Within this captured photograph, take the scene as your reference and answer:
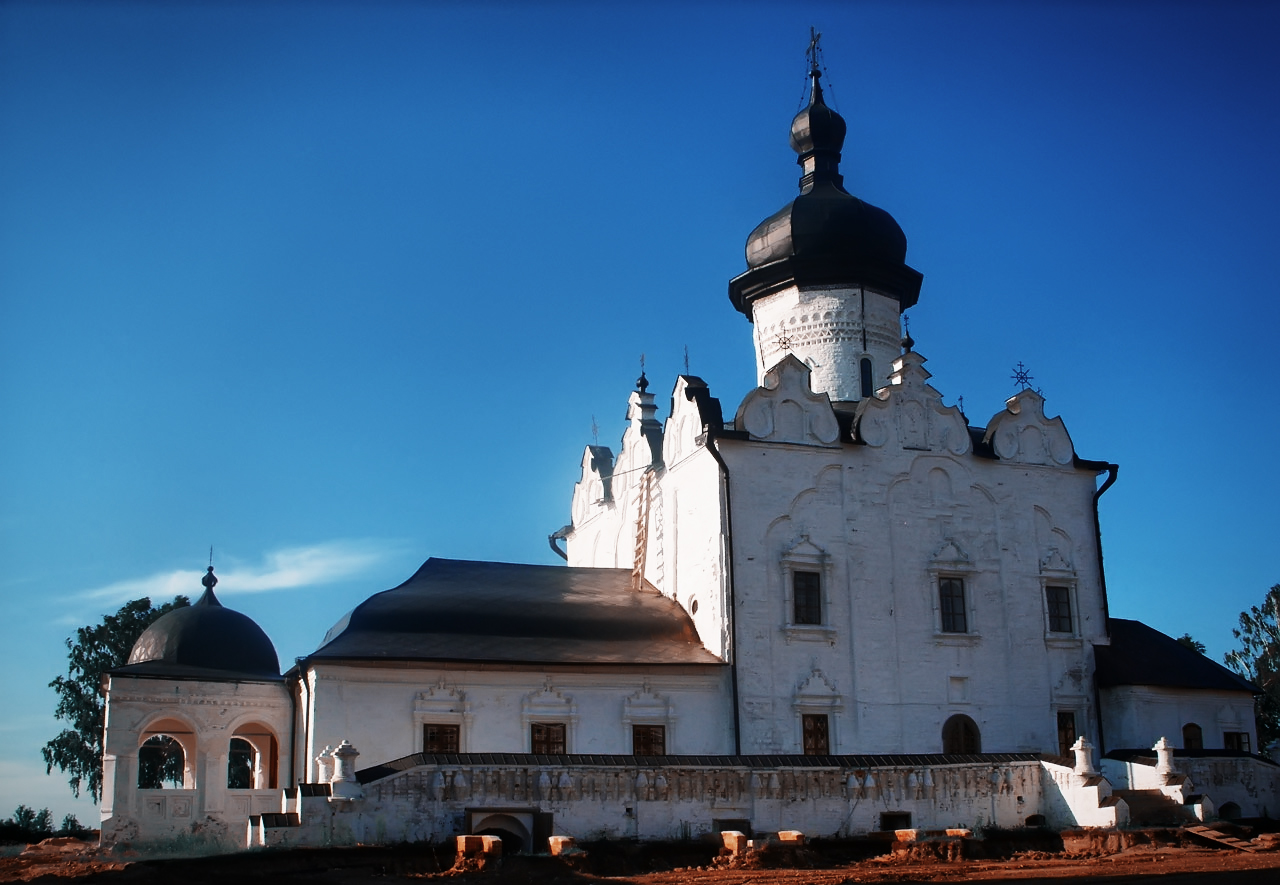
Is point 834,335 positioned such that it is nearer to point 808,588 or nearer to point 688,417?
point 688,417

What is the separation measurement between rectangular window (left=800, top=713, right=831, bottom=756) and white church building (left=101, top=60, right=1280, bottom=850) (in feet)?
0.10

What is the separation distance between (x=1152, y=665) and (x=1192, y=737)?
1355mm

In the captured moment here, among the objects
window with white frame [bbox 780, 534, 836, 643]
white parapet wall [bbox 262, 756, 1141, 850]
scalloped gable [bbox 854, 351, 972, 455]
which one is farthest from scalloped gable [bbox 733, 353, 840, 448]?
white parapet wall [bbox 262, 756, 1141, 850]

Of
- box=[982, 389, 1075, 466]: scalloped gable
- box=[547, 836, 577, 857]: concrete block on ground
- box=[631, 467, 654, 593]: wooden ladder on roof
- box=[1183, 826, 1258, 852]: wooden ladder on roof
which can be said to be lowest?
box=[1183, 826, 1258, 852]: wooden ladder on roof

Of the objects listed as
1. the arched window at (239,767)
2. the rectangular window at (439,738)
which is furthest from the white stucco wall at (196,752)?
the arched window at (239,767)

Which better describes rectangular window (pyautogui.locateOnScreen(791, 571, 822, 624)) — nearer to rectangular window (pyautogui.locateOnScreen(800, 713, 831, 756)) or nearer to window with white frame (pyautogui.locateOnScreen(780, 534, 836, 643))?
window with white frame (pyautogui.locateOnScreen(780, 534, 836, 643))

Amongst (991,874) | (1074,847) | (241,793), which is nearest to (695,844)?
(991,874)

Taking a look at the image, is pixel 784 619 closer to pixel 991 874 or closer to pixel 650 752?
pixel 650 752

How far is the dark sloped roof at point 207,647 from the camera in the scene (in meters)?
21.1

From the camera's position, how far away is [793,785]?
17141 millimetres

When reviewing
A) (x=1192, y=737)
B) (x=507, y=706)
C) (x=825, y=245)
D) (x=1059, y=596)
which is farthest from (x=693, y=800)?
(x=825, y=245)

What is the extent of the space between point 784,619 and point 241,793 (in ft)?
28.7

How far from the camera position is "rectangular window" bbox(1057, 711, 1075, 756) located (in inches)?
909

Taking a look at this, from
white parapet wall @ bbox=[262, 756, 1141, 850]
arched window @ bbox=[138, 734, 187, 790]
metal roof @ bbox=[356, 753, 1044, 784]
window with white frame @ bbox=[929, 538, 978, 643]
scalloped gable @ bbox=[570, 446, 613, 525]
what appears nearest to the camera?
white parapet wall @ bbox=[262, 756, 1141, 850]
